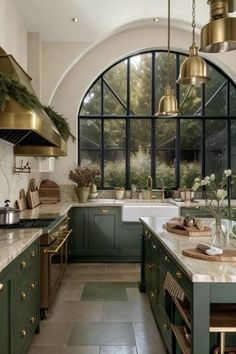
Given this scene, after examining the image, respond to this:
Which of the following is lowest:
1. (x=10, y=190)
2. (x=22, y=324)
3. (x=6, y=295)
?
(x=22, y=324)

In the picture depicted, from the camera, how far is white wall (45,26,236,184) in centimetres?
633

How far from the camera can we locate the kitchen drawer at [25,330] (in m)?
2.43

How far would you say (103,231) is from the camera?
589 cm

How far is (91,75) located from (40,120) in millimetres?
3601

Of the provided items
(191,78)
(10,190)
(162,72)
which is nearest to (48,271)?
(10,190)

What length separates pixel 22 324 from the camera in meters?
2.60

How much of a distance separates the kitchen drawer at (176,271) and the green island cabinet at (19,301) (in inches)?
40.1

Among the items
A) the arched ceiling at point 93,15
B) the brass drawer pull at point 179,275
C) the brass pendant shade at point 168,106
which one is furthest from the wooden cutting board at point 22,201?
the brass drawer pull at point 179,275

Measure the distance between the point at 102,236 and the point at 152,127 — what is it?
2.19 m

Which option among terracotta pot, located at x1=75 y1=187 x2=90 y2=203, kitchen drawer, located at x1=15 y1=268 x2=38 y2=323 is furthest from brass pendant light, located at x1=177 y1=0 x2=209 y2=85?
terracotta pot, located at x1=75 y1=187 x2=90 y2=203

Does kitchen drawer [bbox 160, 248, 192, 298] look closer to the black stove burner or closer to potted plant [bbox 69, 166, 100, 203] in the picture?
the black stove burner

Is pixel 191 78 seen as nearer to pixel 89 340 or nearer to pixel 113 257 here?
pixel 89 340

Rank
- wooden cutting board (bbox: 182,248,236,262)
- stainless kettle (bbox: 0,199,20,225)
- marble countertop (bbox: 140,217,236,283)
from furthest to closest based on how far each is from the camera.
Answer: stainless kettle (bbox: 0,199,20,225) < wooden cutting board (bbox: 182,248,236,262) < marble countertop (bbox: 140,217,236,283)

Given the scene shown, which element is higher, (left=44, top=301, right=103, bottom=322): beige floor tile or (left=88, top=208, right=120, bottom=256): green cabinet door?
(left=88, top=208, right=120, bottom=256): green cabinet door
